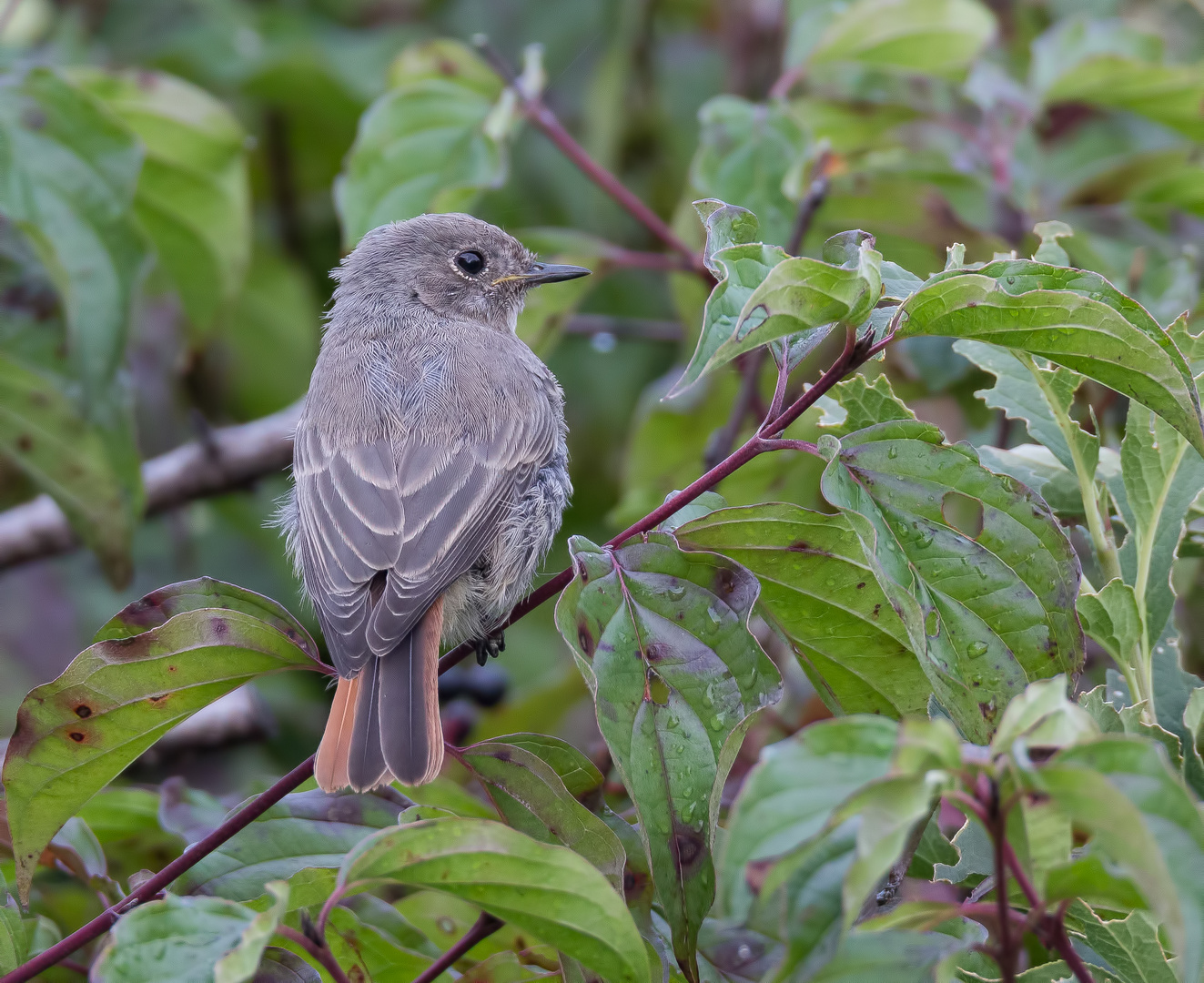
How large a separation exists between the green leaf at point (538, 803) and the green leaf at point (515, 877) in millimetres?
387

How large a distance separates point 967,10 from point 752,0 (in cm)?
212

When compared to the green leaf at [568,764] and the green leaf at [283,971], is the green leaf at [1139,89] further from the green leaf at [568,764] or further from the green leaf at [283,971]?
the green leaf at [283,971]

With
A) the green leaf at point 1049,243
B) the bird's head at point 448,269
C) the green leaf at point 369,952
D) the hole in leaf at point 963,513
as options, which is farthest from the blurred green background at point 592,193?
the green leaf at point 369,952

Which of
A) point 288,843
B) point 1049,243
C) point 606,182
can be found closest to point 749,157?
point 606,182

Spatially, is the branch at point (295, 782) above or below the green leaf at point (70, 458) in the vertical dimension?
above

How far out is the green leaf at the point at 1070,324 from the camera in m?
1.70

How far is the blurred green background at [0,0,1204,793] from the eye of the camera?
3717 mm

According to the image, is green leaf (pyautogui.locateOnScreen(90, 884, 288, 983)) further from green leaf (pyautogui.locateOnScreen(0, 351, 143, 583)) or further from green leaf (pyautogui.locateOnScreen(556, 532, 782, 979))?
green leaf (pyautogui.locateOnScreen(0, 351, 143, 583))

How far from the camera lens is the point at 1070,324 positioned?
67.7 inches

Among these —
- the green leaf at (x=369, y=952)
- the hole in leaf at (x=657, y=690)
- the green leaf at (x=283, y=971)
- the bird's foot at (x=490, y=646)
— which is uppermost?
the hole in leaf at (x=657, y=690)

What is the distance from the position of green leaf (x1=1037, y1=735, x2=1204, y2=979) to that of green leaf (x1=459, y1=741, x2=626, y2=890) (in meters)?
0.92

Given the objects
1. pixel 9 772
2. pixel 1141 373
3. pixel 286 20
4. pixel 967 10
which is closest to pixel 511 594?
pixel 9 772

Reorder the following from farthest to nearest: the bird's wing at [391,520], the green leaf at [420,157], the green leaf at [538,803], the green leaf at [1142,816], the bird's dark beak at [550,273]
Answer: the bird's dark beak at [550,273]
the green leaf at [420,157]
the bird's wing at [391,520]
the green leaf at [538,803]
the green leaf at [1142,816]

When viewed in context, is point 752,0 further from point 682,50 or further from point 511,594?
point 511,594
